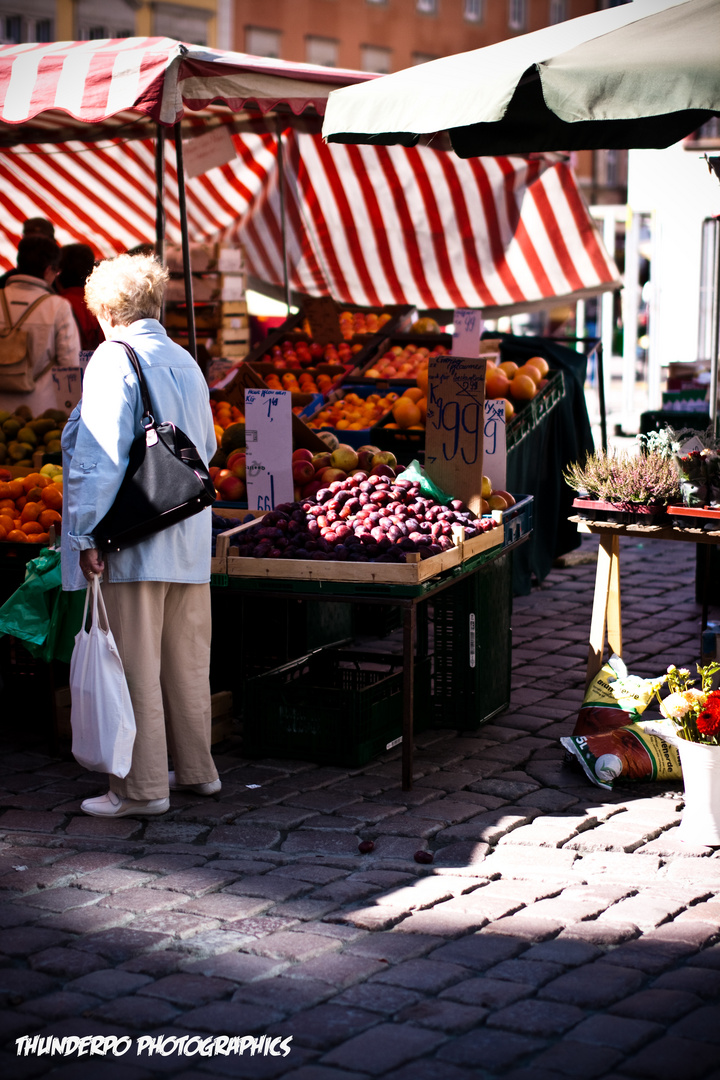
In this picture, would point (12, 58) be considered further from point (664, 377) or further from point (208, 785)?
point (664, 377)

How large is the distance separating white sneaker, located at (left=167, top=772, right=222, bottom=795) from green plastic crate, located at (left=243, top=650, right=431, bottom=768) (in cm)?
45

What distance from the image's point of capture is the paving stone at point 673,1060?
298 cm

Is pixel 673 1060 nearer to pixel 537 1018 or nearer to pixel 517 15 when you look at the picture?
pixel 537 1018

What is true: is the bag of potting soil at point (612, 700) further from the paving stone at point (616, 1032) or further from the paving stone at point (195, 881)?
the paving stone at point (616, 1032)

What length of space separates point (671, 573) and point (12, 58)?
17.9 ft

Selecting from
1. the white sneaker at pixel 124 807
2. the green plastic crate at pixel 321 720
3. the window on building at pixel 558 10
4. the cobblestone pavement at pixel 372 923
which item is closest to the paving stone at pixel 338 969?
the cobblestone pavement at pixel 372 923

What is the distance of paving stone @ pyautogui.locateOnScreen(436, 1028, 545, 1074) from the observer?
3.04 metres

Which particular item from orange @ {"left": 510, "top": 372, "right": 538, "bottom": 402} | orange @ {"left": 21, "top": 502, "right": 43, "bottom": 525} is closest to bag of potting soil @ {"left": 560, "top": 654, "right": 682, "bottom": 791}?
orange @ {"left": 21, "top": 502, "right": 43, "bottom": 525}

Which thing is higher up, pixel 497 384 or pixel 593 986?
pixel 497 384

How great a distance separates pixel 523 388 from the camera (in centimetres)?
807

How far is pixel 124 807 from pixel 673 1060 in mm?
2339

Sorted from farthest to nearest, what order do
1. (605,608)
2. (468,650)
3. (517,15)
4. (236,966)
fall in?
(517,15) < (468,650) < (605,608) < (236,966)

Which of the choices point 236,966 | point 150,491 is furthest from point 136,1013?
point 150,491

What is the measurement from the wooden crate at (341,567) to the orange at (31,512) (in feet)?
3.24
